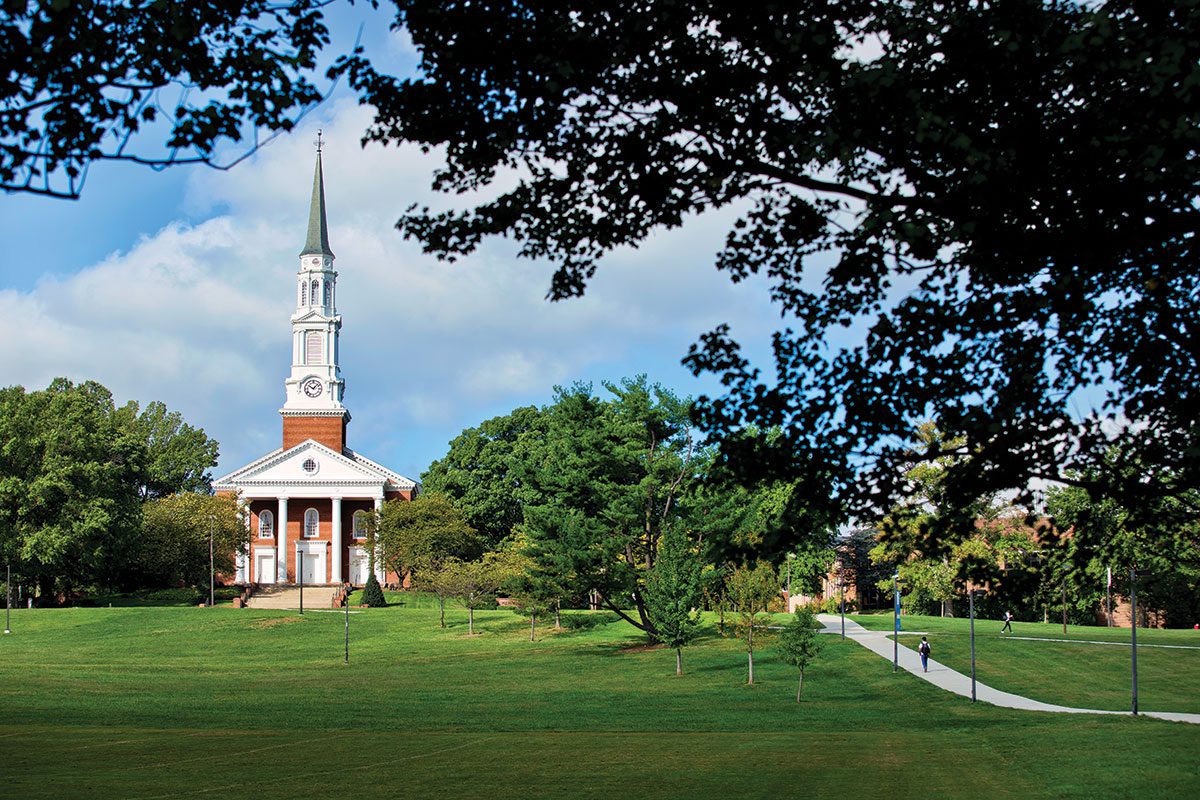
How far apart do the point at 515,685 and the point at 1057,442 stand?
3421 cm

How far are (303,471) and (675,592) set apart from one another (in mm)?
49668

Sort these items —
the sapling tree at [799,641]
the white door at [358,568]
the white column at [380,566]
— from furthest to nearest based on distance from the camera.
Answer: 1. the white door at [358,568]
2. the white column at [380,566]
3. the sapling tree at [799,641]

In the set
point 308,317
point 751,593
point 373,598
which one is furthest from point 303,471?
point 751,593

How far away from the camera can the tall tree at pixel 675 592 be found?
4556cm

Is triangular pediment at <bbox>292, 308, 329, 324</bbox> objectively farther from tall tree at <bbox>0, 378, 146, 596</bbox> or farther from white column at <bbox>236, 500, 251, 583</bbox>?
tall tree at <bbox>0, 378, 146, 596</bbox>

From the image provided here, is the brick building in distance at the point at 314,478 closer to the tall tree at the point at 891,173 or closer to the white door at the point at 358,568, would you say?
the white door at the point at 358,568

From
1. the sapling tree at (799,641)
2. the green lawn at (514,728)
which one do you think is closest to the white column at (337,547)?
the green lawn at (514,728)

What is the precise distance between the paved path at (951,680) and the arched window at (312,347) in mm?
47231

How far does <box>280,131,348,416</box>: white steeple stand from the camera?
309 ft

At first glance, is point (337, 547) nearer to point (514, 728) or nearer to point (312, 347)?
point (312, 347)

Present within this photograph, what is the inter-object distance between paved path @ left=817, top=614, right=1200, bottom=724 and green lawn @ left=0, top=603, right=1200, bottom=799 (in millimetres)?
1403

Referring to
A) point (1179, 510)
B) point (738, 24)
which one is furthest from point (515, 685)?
point (738, 24)

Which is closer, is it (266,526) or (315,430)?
(266,526)

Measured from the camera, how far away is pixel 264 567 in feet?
300
